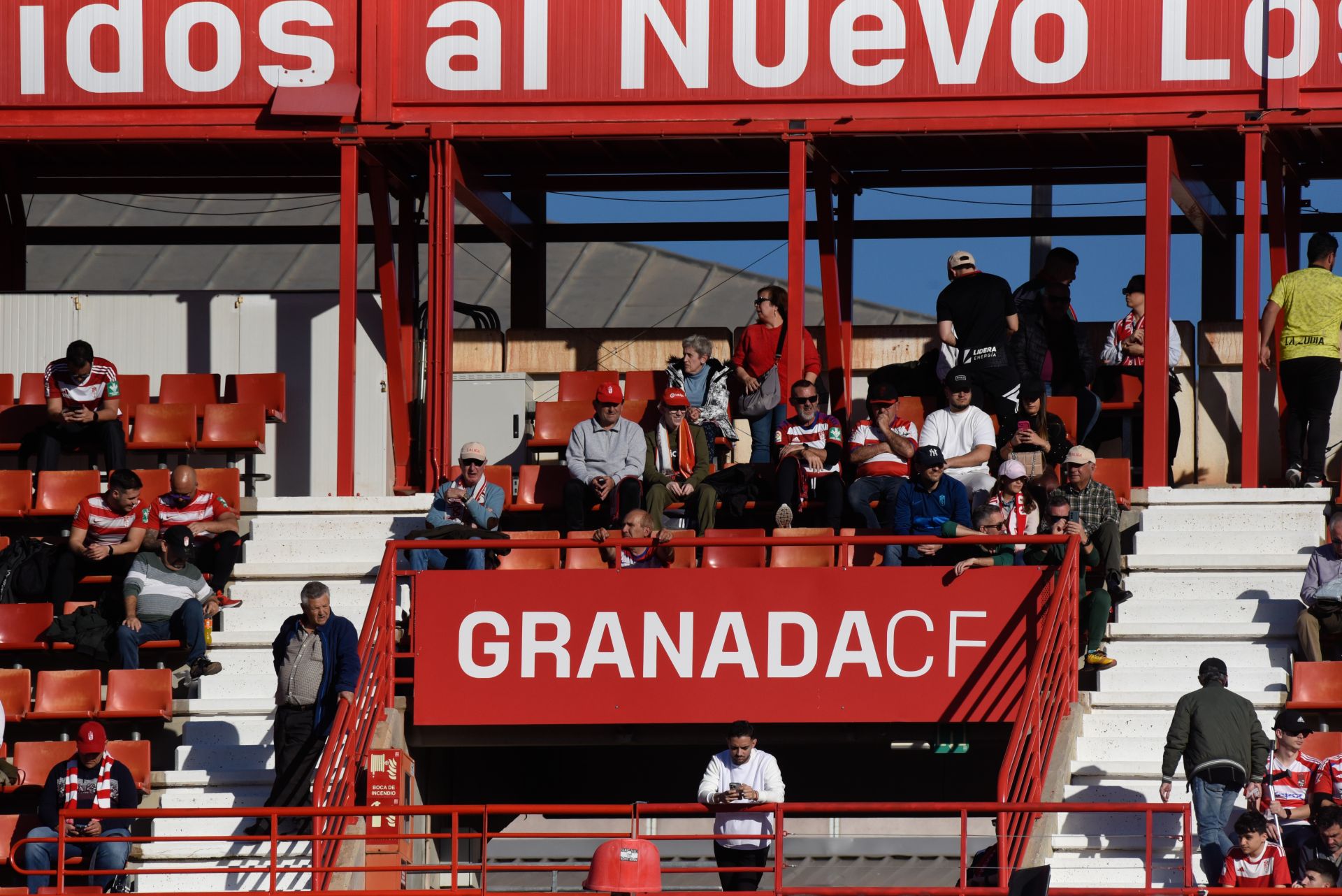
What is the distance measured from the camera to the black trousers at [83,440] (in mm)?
16000

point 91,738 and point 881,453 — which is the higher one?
point 881,453

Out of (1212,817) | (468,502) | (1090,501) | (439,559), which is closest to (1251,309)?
(1090,501)

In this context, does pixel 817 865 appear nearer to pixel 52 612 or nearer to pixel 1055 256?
pixel 1055 256

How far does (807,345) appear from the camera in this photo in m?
16.6

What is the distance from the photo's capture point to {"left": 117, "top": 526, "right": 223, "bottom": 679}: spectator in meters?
14.0

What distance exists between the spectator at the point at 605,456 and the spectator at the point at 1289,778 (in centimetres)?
485

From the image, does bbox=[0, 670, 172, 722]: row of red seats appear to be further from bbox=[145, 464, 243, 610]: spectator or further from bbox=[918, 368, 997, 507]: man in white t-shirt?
bbox=[918, 368, 997, 507]: man in white t-shirt

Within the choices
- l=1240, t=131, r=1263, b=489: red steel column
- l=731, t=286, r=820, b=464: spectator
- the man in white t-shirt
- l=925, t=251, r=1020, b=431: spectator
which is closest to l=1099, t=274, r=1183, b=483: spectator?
l=1240, t=131, r=1263, b=489: red steel column

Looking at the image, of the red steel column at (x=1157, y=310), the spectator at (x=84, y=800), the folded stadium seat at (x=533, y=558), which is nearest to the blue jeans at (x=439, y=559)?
the folded stadium seat at (x=533, y=558)

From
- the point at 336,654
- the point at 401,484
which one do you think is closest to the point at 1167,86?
the point at 401,484

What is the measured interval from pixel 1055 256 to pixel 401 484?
5224 mm

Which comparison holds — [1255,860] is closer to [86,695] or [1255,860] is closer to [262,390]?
[86,695]

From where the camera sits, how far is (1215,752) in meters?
11.6

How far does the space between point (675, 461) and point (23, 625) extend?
4.43m
